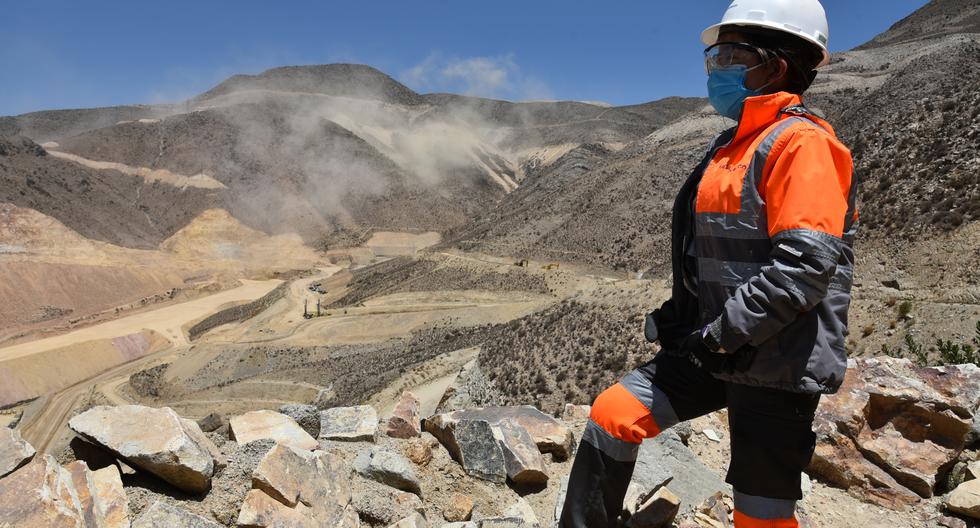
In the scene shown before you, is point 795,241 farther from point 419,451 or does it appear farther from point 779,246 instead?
point 419,451

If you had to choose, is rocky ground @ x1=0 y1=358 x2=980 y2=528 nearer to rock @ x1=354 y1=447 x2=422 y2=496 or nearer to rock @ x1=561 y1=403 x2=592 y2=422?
rock @ x1=354 y1=447 x2=422 y2=496

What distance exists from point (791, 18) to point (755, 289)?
1386mm

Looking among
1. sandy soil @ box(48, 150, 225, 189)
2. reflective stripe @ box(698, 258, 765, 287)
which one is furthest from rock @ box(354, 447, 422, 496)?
sandy soil @ box(48, 150, 225, 189)

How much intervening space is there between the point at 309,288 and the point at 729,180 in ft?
169

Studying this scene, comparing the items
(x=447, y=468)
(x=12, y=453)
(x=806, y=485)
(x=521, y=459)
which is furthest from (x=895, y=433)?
(x=12, y=453)

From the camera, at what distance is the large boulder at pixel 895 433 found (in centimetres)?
475

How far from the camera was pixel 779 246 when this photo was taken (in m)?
2.35

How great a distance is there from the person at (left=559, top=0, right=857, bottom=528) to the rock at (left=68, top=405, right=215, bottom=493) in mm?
2074

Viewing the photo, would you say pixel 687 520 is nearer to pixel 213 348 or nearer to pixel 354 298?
pixel 213 348

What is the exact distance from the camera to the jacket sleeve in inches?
90.8

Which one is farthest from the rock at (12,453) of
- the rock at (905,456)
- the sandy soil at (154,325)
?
the sandy soil at (154,325)

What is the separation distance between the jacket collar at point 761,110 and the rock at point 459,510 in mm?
3004

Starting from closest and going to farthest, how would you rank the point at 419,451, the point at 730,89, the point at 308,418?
1. the point at 730,89
2. the point at 419,451
3. the point at 308,418

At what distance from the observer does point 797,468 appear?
2.58 m
